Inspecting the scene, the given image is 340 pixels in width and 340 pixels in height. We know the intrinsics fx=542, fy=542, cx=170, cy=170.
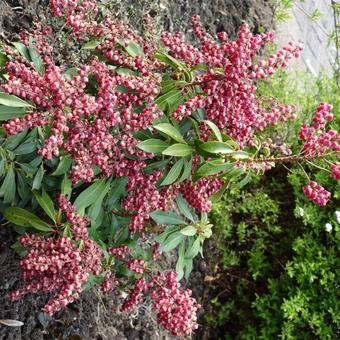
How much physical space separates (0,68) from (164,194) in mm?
765

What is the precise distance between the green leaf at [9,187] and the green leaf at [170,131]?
564 mm

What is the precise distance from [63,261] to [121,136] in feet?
1.53

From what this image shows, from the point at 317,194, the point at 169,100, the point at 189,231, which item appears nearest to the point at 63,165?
the point at 169,100

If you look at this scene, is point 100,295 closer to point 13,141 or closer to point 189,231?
point 189,231

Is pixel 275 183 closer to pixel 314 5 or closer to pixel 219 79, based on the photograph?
pixel 219 79

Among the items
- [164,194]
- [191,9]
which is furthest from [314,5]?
[164,194]

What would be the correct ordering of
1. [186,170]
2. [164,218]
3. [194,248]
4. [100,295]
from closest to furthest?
1. [186,170]
2. [164,218]
3. [194,248]
4. [100,295]

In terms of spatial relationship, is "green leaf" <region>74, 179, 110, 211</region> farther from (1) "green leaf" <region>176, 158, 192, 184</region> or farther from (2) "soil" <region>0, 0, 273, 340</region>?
(2) "soil" <region>0, 0, 273, 340</region>

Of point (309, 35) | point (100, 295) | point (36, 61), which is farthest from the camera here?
point (309, 35)

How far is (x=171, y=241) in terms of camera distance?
7.45 feet

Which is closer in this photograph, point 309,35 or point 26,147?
point 26,147

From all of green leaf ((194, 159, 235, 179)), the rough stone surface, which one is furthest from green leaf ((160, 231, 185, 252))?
the rough stone surface

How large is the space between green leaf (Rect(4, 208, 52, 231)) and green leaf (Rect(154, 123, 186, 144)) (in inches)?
22.6

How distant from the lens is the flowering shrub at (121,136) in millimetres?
1721
